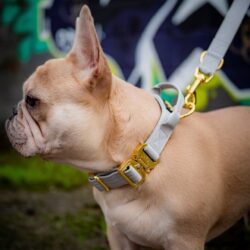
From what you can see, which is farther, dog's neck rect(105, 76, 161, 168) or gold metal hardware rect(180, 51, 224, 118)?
gold metal hardware rect(180, 51, 224, 118)

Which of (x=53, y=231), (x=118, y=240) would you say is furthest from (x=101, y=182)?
(x=53, y=231)

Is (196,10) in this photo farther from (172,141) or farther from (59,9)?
(172,141)

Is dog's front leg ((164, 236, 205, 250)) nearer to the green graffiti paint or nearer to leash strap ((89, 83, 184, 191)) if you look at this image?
leash strap ((89, 83, 184, 191))

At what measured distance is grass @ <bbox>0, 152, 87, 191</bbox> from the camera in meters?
4.19

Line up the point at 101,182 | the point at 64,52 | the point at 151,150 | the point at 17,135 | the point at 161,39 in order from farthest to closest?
the point at 64,52, the point at 161,39, the point at 17,135, the point at 101,182, the point at 151,150

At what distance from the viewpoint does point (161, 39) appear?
469 centimetres

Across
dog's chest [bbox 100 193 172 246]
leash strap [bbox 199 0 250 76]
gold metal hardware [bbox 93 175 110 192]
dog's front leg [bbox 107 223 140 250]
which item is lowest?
dog's front leg [bbox 107 223 140 250]

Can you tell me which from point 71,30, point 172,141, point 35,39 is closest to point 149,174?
point 172,141

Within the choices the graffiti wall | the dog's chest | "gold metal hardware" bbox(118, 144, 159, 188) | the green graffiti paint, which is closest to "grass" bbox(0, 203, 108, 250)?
the dog's chest

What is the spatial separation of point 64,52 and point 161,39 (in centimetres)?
129

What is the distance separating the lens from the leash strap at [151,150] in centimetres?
196

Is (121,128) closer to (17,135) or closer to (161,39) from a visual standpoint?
A: (17,135)

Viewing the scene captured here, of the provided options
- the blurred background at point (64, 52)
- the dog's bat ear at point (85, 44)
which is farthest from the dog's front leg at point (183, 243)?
the blurred background at point (64, 52)

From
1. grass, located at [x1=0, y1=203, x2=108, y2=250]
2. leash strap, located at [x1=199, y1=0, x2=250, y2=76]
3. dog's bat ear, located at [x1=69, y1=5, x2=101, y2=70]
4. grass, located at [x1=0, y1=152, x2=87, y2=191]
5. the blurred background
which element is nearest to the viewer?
dog's bat ear, located at [x1=69, y1=5, x2=101, y2=70]
